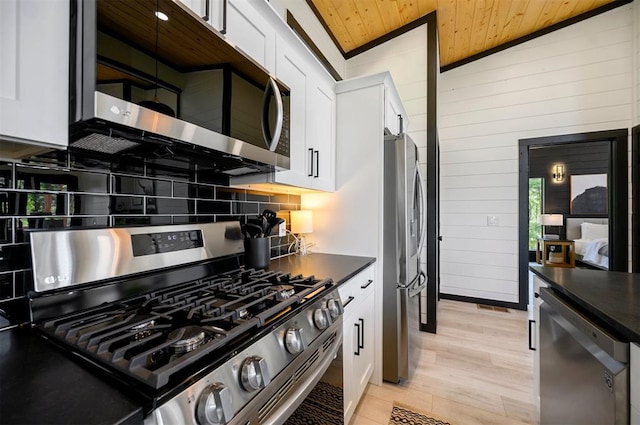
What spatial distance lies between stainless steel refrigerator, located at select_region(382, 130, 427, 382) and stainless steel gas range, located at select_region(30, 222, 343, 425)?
2.60 ft

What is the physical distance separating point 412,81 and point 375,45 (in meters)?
0.65

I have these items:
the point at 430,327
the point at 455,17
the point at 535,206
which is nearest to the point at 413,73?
the point at 455,17

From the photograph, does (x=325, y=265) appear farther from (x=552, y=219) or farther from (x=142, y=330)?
(x=552, y=219)

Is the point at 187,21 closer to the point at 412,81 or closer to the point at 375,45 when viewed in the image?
the point at 412,81

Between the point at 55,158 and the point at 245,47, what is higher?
the point at 245,47

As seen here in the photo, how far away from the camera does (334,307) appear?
115 cm

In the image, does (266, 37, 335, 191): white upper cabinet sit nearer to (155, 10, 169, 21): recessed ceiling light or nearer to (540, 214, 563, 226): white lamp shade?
(155, 10, 169, 21): recessed ceiling light

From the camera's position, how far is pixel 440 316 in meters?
3.24

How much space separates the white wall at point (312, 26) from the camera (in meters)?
2.08

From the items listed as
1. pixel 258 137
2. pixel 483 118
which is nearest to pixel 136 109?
pixel 258 137

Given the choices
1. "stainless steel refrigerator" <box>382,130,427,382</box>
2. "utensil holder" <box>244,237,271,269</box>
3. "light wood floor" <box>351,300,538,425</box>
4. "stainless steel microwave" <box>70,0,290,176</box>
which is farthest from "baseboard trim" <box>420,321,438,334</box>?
"stainless steel microwave" <box>70,0,290,176</box>

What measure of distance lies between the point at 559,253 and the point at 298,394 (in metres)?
5.14

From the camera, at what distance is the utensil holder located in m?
1.46

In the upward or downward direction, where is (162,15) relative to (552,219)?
upward
